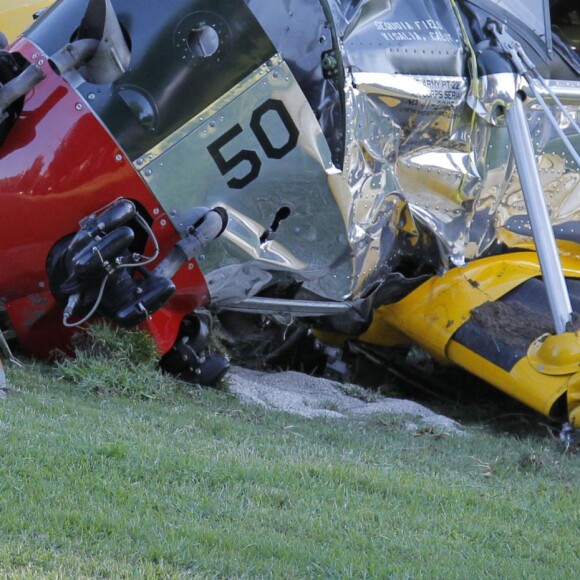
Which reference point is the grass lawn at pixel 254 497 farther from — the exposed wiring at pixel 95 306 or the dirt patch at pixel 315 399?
the dirt patch at pixel 315 399

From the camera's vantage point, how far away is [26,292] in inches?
216

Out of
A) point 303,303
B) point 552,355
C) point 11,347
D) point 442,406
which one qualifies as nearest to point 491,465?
point 552,355

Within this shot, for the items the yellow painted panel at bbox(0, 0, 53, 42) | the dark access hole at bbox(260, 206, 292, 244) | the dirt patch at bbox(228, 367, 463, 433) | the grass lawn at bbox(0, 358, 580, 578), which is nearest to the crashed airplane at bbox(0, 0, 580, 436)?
the dark access hole at bbox(260, 206, 292, 244)

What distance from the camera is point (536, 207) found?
6035 mm

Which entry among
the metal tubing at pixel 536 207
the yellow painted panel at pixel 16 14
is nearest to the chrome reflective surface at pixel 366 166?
the metal tubing at pixel 536 207

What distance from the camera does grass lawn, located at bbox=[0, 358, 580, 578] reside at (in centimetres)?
335

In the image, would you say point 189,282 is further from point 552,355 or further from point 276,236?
point 552,355

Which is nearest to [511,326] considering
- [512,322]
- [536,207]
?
[512,322]

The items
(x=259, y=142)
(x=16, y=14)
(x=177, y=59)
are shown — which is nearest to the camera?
(x=177, y=59)

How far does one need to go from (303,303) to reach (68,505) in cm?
260

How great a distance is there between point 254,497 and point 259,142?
2068mm

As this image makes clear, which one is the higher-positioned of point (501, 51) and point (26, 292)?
point (26, 292)

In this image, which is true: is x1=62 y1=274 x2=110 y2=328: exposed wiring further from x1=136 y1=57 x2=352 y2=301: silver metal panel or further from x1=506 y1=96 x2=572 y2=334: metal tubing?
x1=506 y1=96 x2=572 y2=334: metal tubing

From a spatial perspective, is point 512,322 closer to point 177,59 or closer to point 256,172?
point 256,172
